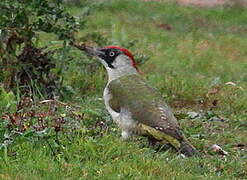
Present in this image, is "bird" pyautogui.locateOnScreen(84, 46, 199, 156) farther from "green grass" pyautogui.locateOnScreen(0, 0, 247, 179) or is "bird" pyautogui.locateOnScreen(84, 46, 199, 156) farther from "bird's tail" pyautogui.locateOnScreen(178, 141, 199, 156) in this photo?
"green grass" pyautogui.locateOnScreen(0, 0, 247, 179)

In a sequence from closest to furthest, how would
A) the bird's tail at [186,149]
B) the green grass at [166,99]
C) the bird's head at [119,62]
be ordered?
the green grass at [166,99]
the bird's tail at [186,149]
the bird's head at [119,62]

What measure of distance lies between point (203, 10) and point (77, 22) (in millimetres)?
8815

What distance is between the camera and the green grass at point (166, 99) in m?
5.85

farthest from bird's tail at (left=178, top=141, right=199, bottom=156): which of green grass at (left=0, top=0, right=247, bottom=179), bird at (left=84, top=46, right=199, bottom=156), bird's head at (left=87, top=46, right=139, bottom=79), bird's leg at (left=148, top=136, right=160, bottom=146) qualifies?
bird's head at (left=87, top=46, right=139, bottom=79)

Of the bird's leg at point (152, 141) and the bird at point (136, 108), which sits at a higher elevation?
the bird at point (136, 108)

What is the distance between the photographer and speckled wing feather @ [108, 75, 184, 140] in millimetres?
6699

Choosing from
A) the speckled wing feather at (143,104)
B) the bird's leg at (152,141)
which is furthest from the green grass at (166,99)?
the speckled wing feather at (143,104)

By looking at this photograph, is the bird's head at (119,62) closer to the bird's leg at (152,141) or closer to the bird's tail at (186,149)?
the bird's leg at (152,141)

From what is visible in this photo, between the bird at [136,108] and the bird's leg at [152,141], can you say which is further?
the bird's leg at [152,141]

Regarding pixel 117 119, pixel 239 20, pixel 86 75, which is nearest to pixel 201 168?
pixel 117 119

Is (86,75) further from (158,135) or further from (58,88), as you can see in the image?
(158,135)

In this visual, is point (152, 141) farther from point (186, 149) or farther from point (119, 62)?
point (119, 62)

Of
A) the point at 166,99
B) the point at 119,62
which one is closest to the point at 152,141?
the point at 119,62

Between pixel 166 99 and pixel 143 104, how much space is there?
2.29 meters
